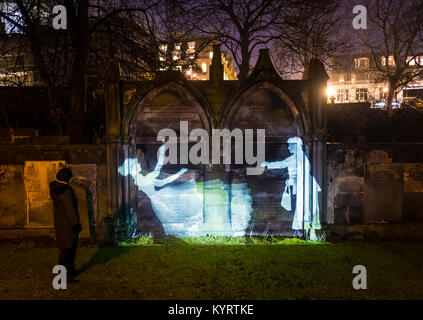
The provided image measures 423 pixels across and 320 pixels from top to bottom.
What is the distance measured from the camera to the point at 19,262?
620 centimetres

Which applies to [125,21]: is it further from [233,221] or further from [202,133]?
[233,221]

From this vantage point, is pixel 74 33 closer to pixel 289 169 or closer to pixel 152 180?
pixel 152 180

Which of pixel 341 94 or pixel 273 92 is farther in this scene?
pixel 341 94

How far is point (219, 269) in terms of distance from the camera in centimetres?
581

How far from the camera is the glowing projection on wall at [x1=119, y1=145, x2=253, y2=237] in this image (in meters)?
7.81

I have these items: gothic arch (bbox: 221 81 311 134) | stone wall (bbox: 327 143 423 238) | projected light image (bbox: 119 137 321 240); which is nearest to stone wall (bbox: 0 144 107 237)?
projected light image (bbox: 119 137 321 240)

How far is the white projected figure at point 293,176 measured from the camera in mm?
7855

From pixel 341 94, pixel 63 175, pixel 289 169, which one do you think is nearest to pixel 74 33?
pixel 63 175

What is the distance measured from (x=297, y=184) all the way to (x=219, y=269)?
10.5 feet

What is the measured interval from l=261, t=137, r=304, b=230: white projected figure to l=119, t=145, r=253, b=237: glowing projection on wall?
2.98 ft

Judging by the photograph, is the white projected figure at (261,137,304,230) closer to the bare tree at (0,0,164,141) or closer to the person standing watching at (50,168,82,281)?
the person standing watching at (50,168,82,281)

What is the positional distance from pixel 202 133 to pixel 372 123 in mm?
14409

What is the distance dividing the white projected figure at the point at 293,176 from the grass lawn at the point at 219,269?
0.73 metres

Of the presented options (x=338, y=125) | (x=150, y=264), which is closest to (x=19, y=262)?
(x=150, y=264)
